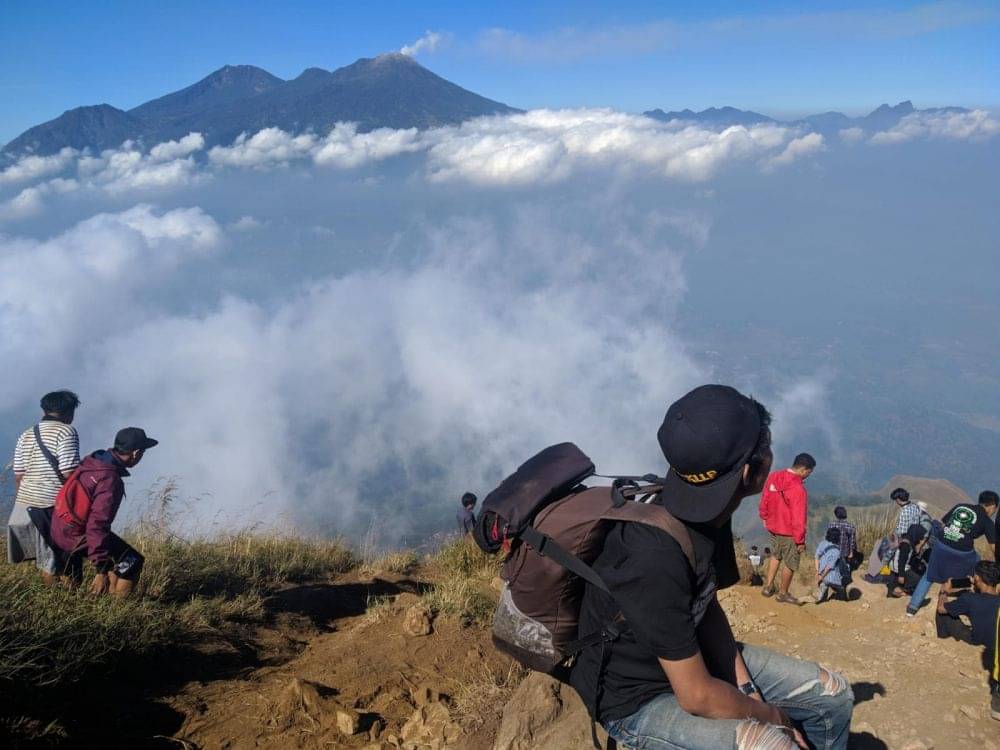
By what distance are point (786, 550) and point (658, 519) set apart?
19.6ft

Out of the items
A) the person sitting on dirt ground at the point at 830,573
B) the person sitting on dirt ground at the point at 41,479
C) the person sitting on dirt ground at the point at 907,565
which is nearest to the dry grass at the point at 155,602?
the person sitting on dirt ground at the point at 41,479

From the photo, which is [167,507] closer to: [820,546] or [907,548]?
[820,546]

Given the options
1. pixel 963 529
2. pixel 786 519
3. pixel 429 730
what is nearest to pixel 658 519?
pixel 429 730

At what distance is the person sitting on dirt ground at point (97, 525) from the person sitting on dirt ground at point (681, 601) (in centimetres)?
367

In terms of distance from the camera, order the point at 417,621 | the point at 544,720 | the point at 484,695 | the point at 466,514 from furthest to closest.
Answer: the point at 466,514 < the point at 417,621 < the point at 484,695 < the point at 544,720

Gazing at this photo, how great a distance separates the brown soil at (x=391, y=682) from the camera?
10.8ft

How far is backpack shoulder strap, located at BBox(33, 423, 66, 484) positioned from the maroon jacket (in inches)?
14.7

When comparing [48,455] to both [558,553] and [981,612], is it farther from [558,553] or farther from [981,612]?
[981,612]

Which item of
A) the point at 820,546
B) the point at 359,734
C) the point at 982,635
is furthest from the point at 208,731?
the point at 820,546

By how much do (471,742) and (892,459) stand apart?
609ft

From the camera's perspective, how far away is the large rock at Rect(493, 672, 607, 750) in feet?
8.98

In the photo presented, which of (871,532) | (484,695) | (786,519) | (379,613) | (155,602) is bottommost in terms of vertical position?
(871,532)

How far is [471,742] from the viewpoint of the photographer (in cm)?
310

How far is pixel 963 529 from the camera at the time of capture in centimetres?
646
